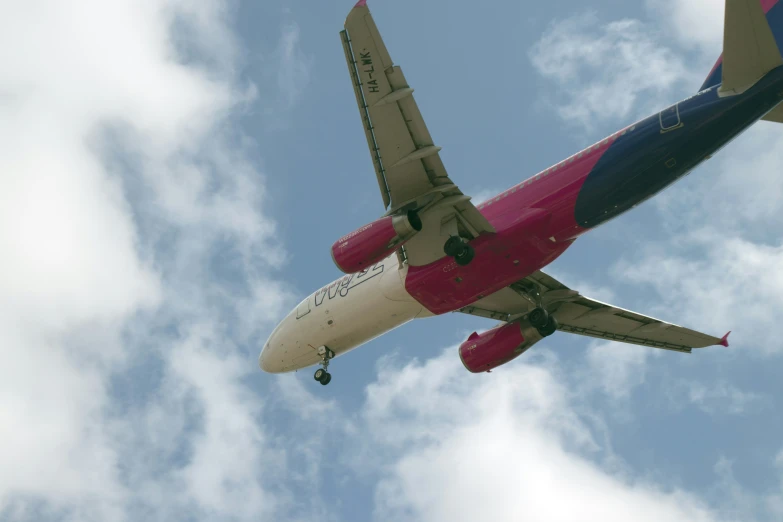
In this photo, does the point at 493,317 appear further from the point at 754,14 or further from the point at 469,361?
the point at 754,14

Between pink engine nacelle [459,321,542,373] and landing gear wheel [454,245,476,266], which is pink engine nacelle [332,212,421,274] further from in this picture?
pink engine nacelle [459,321,542,373]

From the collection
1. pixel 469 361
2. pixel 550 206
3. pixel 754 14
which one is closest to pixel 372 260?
pixel 550 206

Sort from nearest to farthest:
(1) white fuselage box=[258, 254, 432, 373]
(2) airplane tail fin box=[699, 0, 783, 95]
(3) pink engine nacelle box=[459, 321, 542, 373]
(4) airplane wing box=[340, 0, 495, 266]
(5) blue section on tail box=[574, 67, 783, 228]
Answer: (2) airplane tail fin box=[699, 0, 783, 95] → (4) airplane wing box=[340, 0, 495, 266] → (5) blue section on tail box=[574, 67, 783, 228] → (1) white fuselage box=[258, 254, 432, 373] → (3) pink engine nacelle box=[459, 321, 542, 373]

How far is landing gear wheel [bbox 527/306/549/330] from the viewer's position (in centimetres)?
3309

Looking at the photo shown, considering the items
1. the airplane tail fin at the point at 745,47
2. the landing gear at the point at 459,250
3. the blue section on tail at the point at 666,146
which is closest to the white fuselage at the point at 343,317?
the landing gear at the point at 459,250

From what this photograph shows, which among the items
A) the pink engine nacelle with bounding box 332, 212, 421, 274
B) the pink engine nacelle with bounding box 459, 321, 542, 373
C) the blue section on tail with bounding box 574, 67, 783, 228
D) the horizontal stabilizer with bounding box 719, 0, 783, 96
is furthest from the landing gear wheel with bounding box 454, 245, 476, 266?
the horizontal stabilizer with bounding box 719, 0, 783, 96

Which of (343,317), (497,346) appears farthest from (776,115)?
(343,317)

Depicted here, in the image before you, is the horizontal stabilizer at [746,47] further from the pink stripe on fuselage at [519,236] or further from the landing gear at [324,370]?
the landing gear at [324,370]

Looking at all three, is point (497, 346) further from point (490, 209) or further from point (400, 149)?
point (400, 149)

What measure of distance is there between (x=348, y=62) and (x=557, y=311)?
14.1 metres

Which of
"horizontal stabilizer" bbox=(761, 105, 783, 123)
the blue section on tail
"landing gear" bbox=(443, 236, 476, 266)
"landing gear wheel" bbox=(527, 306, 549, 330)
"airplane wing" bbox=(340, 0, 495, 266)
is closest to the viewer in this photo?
"airplane wing" bbox=(340, 0, 495, 266)

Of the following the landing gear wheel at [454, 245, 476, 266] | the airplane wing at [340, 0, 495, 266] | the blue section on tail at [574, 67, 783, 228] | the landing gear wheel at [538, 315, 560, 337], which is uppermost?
the airplane wing at [340, 0, 495, 266]

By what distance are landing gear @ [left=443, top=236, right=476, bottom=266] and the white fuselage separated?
2.67 m

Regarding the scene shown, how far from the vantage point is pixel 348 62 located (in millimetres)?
25109
